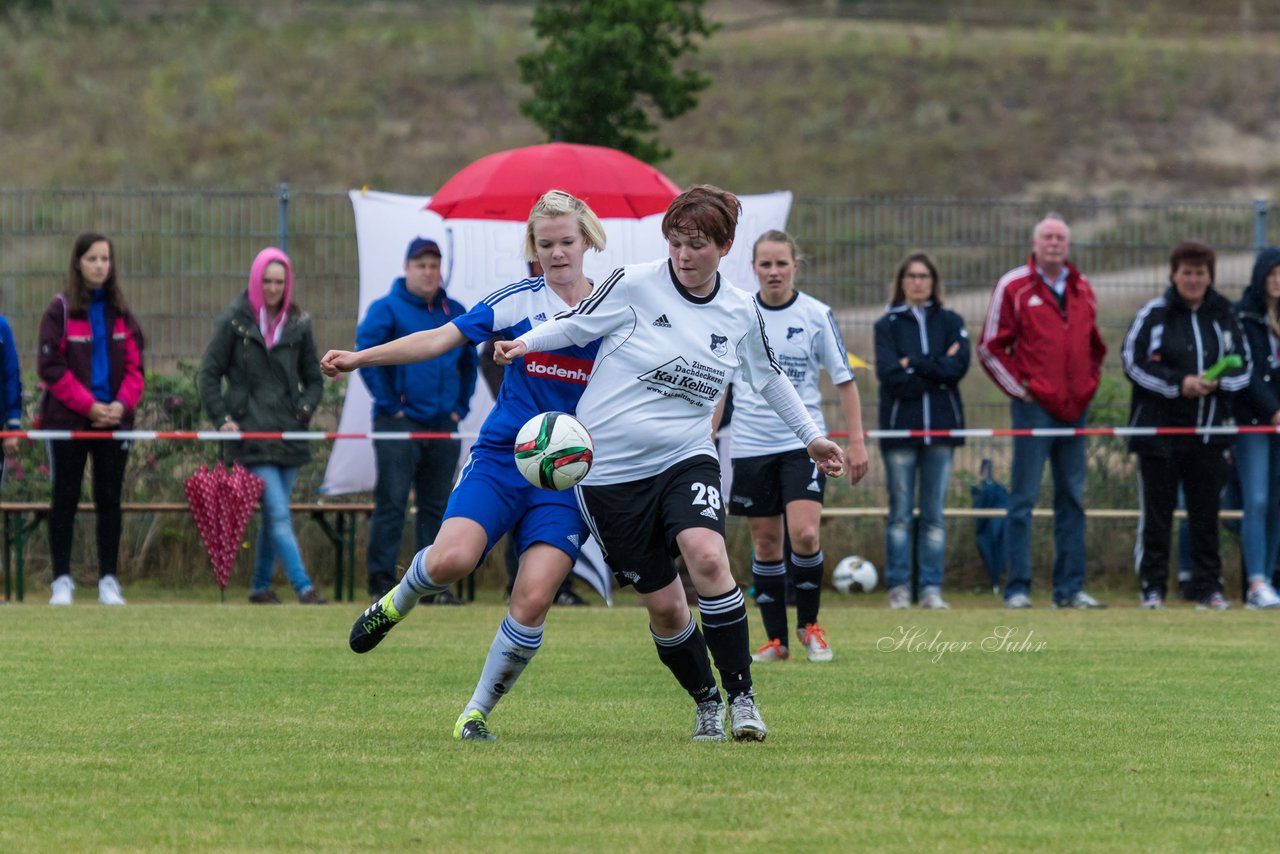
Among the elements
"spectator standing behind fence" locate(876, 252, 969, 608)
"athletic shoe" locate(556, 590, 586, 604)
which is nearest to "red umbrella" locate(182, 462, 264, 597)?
"athletic shoe" locate(556, 590, 586, 604)

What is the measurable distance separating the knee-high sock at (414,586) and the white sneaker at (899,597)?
666cm

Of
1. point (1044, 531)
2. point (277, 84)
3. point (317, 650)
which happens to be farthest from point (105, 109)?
point (317, 650)

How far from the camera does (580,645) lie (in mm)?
9945

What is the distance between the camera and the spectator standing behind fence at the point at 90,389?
12148 mm

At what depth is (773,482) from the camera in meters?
9.56

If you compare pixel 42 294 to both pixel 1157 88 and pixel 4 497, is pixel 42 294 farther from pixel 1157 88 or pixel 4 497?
pixel 1157 88

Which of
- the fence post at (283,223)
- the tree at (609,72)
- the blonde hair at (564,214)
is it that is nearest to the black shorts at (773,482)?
the blonde hair at (564,214)

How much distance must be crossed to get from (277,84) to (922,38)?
46.9 ft

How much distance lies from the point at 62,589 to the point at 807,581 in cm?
527

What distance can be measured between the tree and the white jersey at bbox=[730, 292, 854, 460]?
22.5ft

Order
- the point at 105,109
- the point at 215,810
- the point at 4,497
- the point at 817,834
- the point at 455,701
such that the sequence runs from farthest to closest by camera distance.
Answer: the point at 105,109
the point at 4,497
the point at 455,701
the point at 215,810
the point at 817,834

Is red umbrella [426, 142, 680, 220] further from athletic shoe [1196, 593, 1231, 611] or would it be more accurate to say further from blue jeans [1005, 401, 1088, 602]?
athletic shoe [1196, 593, 1231, 611]

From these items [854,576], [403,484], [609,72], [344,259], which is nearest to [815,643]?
[403,484]

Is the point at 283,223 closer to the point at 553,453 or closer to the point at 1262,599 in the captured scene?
the point at 1262,599
